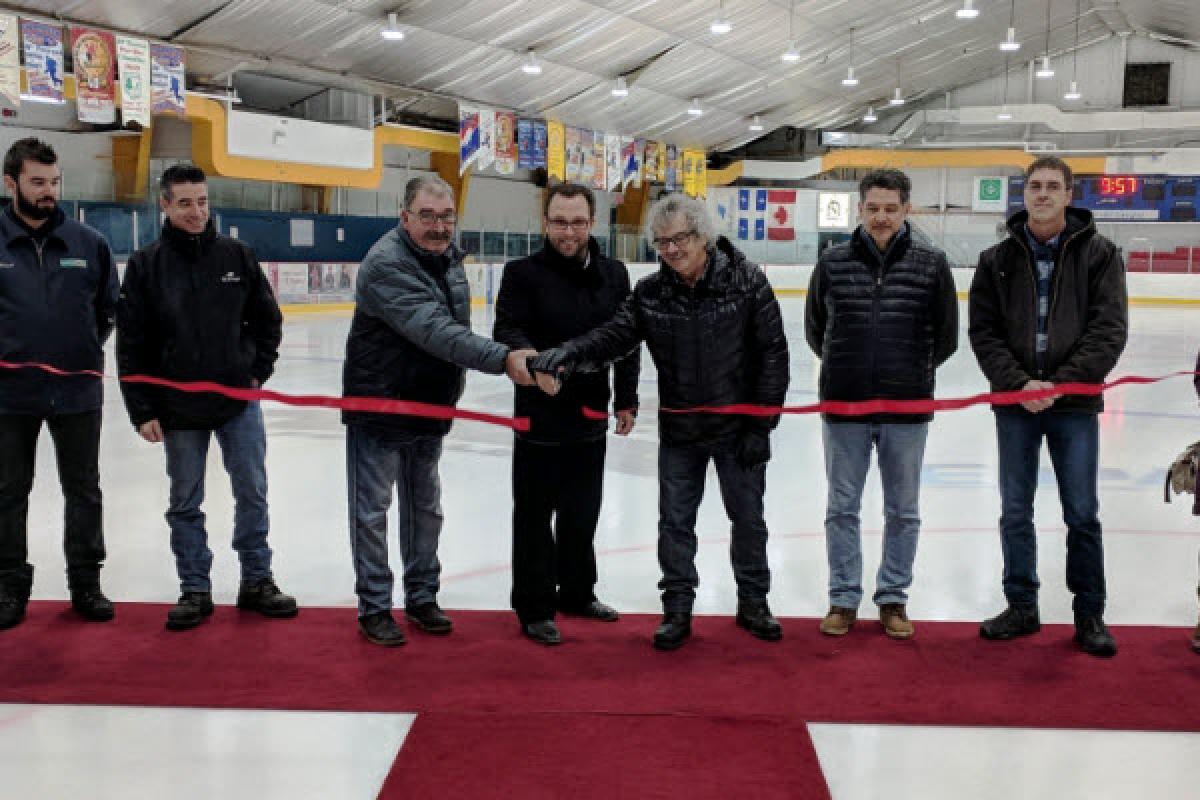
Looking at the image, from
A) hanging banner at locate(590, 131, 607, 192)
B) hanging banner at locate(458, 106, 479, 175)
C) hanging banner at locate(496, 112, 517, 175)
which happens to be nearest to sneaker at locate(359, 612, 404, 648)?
hanging banner at locate(458, 106, 479, 175)

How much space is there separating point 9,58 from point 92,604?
13.4 meters

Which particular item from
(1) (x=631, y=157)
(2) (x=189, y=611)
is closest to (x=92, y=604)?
(2) (x=189, y=611)

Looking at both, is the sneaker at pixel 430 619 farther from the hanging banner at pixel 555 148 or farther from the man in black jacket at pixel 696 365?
the hanging banner at pixel 555 148

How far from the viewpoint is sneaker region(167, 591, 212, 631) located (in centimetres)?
390

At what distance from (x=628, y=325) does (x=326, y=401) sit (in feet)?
3.85

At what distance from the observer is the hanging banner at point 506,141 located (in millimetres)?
25266

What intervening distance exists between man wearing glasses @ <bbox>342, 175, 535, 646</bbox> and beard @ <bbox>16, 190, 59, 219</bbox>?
113cm

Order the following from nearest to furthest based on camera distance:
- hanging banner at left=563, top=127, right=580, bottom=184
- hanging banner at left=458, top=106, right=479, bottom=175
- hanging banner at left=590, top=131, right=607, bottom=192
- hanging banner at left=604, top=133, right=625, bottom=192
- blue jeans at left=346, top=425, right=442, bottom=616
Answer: blue jeans at left=346, top=425, right=442, bottom=616 → hanging banner at left=458, top=106, right=479, bottom=175 → hanging banner at left=563, top=127, right=580, bottom=184 → hanging banner at left=590, top=131, right=607, bottom=192 → hanging banner at left=604, top=133, right=625, bottom=192

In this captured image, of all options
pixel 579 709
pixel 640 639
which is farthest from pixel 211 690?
pixel 640 639

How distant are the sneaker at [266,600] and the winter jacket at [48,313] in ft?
2.82

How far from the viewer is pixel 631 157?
99.3ft

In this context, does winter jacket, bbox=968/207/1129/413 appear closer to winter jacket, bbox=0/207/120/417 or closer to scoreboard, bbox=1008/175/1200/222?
winter jacket, bbox=0/207/120/417

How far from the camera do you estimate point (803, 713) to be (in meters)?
3.23

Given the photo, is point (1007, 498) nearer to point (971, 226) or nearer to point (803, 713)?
point (803, 713)
